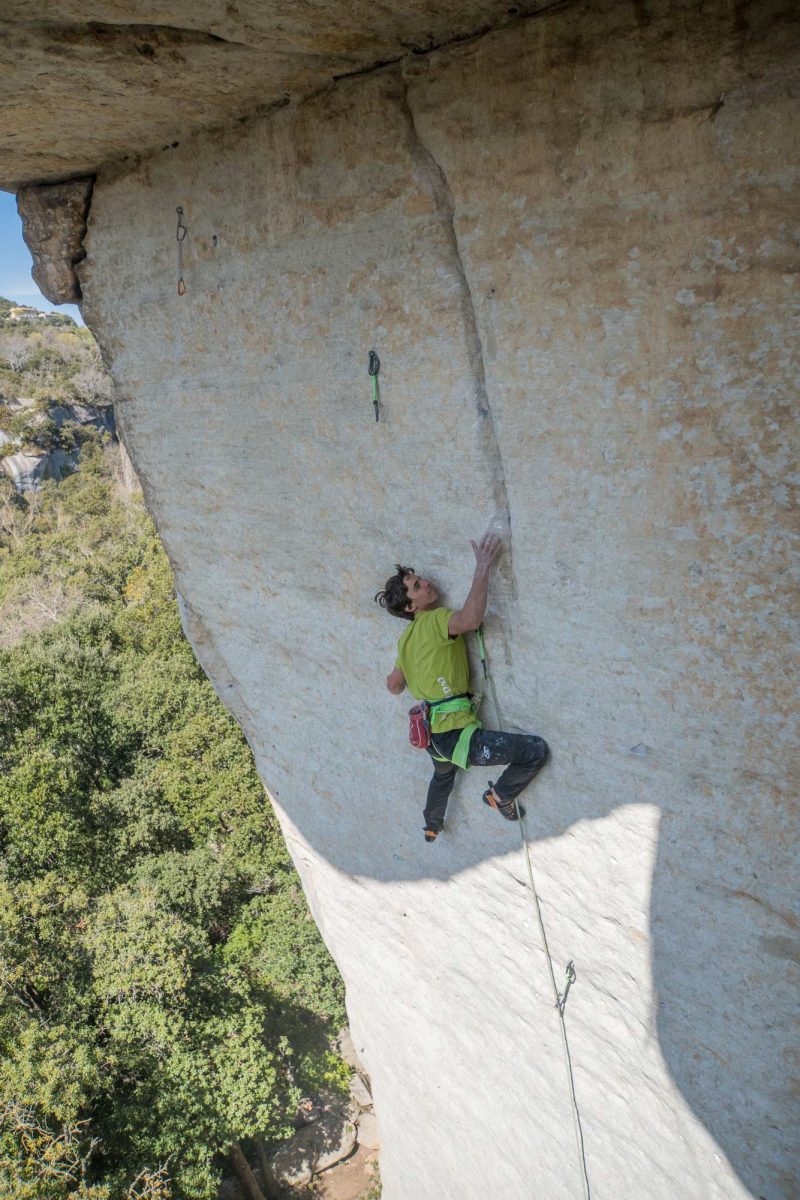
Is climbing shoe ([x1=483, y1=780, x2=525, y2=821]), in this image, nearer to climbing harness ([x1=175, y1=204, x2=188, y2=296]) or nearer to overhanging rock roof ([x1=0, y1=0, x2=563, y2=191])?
climbing harness ([x1=175, y1=204, x2=188, y2=296])

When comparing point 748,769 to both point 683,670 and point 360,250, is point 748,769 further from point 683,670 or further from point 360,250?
point 360,250

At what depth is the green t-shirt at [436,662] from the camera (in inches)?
134

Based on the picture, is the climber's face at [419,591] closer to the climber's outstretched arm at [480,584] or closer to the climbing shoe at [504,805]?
the climber's outstretched arm at [480,584]

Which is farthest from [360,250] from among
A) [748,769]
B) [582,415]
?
[748,769]

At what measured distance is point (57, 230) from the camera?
416 cm

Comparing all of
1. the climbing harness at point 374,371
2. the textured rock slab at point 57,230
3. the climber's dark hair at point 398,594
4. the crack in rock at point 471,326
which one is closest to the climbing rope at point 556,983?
the climber's dark hair at point 398,594

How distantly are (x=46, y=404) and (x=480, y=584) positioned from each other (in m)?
34.6

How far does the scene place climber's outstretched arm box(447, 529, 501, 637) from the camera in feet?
10.4

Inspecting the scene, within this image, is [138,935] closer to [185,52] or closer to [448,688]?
[448,688]

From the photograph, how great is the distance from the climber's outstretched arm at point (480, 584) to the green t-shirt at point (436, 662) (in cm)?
19

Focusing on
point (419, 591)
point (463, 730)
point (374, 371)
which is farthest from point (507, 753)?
point (374, 371)

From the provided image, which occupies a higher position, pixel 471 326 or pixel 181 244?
pixel 181 244

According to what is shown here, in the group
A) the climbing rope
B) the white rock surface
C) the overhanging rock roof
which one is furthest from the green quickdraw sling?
the white rock surface

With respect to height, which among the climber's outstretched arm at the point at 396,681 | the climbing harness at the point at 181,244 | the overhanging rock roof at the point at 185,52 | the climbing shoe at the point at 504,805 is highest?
the overhanging rock roof at the point at 185,52
